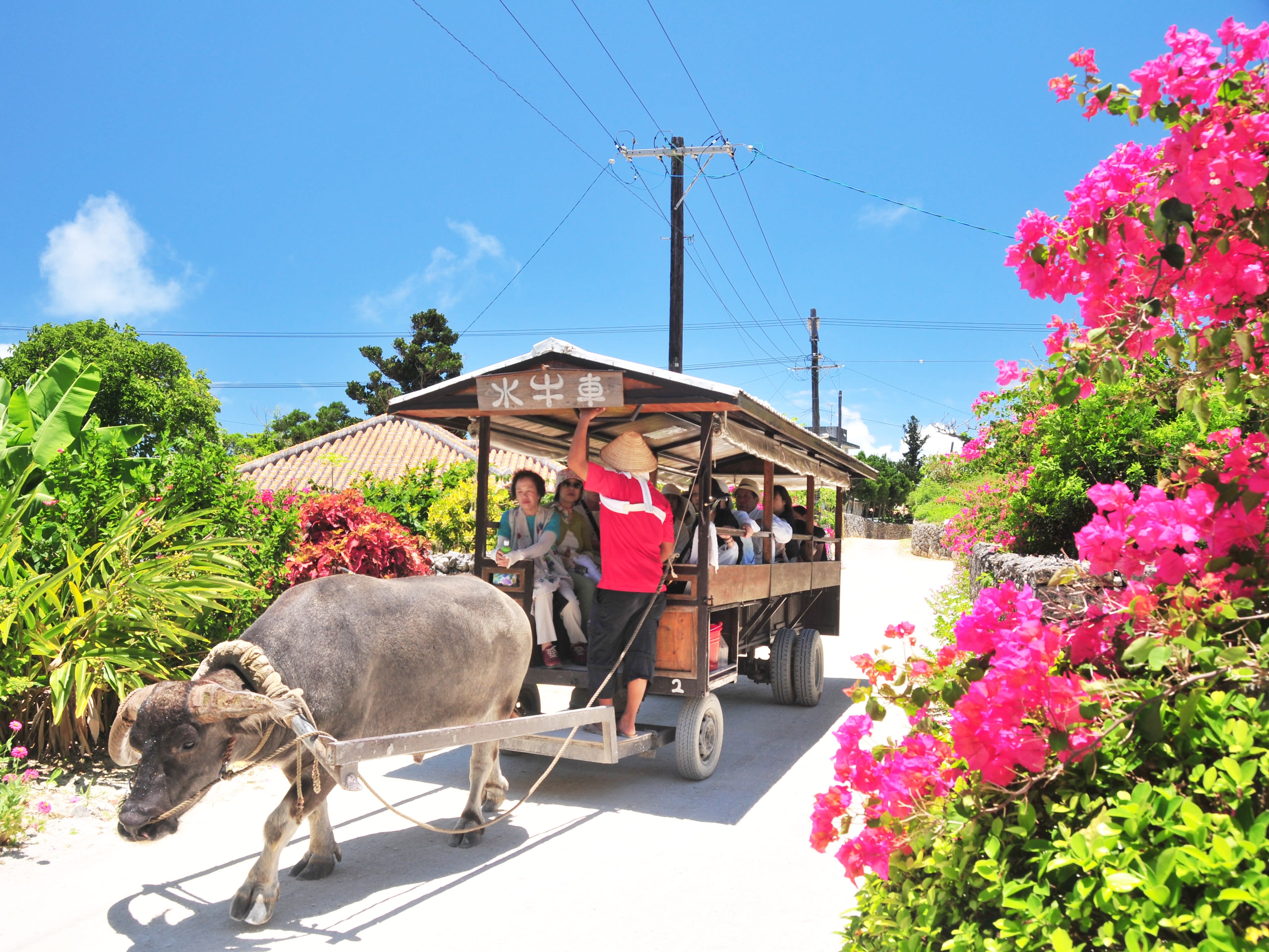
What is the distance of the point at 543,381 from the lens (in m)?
5.80

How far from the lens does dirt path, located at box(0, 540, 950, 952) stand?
12.3 ft

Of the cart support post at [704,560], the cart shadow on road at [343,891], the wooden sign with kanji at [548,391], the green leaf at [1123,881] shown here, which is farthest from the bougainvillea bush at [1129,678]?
the cart support post at [704,560]

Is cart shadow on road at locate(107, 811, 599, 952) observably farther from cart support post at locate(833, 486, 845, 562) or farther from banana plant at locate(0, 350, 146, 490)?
Result: cart support post at locate(833, 486, 845, 562)

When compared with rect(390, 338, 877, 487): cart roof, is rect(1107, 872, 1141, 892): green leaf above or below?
below

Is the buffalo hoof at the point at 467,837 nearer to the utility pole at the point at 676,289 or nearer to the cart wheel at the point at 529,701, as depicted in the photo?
the cart wheel at the point at 529,701

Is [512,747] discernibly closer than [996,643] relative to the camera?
No

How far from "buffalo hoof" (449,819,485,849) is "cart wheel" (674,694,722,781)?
1575 mm

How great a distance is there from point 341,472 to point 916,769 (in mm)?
23603

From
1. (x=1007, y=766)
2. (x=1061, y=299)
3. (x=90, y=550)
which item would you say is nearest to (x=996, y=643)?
(x=1007, y=766)

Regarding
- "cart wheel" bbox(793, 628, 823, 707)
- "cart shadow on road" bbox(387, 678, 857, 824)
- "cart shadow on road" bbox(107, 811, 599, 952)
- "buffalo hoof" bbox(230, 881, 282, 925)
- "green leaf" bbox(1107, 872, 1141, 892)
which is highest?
"green leaf" bbox(1107, 872, 1141, 892)

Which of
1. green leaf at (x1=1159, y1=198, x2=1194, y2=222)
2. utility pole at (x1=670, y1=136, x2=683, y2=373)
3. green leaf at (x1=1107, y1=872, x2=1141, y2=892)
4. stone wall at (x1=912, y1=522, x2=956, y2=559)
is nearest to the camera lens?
green leaf at (x1=1107, y1=872, x2=1141, y2=892)

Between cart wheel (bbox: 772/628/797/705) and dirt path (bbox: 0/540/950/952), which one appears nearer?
dirt path (bbox: 0/540/950/952)

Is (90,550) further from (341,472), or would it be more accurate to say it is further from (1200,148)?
(341,472)

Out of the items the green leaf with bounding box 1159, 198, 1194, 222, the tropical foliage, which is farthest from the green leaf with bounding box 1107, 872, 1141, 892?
the tropical foliage
